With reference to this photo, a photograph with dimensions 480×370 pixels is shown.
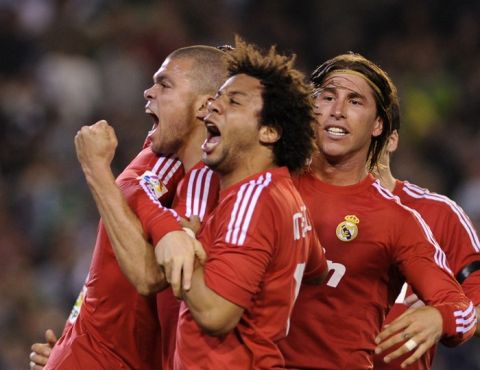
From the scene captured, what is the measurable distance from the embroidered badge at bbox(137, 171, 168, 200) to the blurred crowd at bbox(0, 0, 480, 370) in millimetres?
4477

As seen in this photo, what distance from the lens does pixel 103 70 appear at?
1064 cm

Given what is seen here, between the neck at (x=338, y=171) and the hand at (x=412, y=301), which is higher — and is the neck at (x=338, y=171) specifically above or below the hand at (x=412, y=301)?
above

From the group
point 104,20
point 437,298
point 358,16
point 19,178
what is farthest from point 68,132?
point 437,298

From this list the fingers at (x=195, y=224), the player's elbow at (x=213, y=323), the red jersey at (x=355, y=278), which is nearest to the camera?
the player's elbow at (x=213, y=323)

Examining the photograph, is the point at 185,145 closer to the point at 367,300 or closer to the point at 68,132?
the point at 367,300

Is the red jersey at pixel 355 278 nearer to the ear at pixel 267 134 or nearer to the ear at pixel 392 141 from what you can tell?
the ear at pixel 392 141

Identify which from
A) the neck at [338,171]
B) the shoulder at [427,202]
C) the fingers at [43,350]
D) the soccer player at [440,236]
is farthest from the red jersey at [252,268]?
the fingers at [43,350]

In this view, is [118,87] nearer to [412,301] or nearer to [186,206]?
[412,301]

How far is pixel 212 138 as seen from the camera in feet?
13.2

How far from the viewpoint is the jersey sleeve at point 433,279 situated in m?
4.09

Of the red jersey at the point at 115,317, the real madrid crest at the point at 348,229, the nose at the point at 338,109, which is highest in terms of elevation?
the nose at the point at 338,109

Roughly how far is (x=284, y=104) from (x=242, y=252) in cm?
63

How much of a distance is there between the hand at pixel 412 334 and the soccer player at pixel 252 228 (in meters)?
0.37

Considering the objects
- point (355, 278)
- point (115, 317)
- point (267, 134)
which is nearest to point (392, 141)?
point (355, 278)
